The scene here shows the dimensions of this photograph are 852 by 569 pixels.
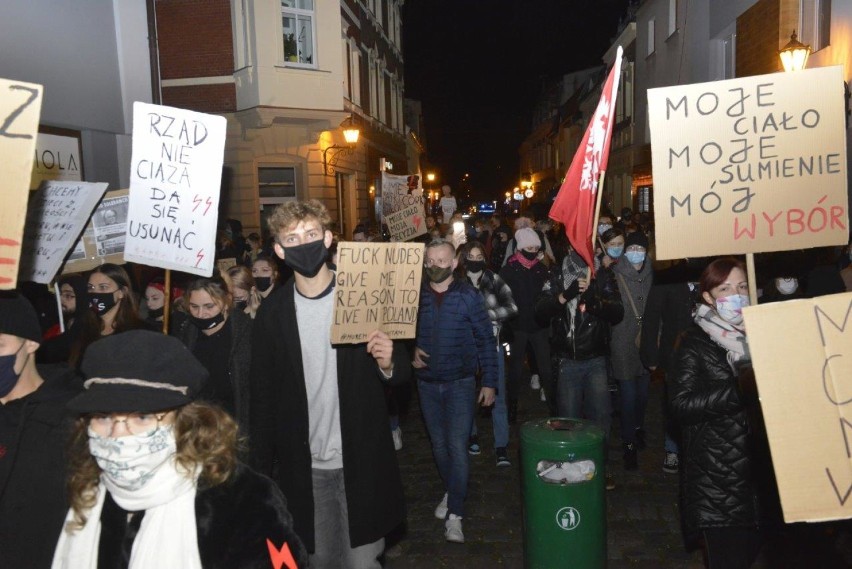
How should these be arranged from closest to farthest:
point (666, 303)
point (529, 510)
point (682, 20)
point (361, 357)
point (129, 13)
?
1. point (361, 357)
2. point (529, 510)
3. point (666, 303)
4. point (129, 13)
5. point (682, 20)

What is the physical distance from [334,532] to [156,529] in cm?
176

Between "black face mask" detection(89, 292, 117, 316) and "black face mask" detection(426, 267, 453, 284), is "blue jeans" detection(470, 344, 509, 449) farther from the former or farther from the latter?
"black face mask" detection(89, 292, 117, 316)

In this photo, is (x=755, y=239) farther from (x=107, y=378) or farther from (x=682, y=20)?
(x=682, y=20)

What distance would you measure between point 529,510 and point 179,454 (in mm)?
2795

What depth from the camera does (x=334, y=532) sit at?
3.71 metres

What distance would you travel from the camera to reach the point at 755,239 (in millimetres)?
2984

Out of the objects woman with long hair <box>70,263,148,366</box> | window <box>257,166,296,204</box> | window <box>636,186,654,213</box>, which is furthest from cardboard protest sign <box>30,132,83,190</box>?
window <box>636,186,654,213</box>

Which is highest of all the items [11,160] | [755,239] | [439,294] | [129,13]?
[129,13]

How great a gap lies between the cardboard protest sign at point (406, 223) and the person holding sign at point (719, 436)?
6.88 meters

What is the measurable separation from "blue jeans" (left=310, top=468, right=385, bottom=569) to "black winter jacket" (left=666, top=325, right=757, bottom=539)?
1.63 m

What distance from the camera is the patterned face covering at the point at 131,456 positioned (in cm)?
213

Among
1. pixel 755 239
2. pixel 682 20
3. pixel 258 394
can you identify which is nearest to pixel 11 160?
pixel 258 394

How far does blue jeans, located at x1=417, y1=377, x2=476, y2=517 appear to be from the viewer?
16.7 ft

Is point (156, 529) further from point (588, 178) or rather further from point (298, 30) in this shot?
point (298, 30)
